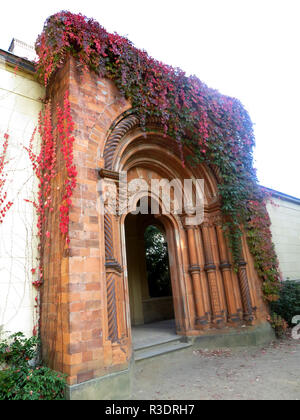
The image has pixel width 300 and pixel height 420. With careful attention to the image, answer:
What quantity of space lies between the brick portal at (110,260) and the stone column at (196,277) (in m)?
0.02

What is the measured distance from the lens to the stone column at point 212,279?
18.5 ft

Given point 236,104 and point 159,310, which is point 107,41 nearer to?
point 236,104

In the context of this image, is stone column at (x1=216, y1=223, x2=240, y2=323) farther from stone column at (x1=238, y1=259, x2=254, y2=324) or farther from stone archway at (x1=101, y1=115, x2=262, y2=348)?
stone column at (x1=238, y1=259, x2=254, y2=324)

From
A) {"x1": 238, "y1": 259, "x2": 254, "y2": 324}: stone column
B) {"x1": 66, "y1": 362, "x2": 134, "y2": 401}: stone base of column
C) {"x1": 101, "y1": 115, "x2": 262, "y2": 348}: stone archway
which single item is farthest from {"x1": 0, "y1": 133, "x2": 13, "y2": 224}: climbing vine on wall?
{"x1": 238, "y1": 259, "x2": 254, "y2": 324}: stone column

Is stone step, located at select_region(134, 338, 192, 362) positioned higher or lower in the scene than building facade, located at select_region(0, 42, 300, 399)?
lower

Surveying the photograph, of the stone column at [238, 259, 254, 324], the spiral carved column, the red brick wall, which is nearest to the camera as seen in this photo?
the red brick wall

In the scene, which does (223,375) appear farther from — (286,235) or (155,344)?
(286,235)

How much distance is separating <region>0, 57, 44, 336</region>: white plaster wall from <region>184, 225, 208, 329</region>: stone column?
321 centimetres

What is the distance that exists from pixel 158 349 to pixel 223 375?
1.26 meters

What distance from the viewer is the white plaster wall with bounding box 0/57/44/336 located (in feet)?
12.2

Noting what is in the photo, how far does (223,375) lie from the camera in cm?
394

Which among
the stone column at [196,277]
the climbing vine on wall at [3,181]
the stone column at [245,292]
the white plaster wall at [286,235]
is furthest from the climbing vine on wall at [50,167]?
the white plaster wall at [286,235]

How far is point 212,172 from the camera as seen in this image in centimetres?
634

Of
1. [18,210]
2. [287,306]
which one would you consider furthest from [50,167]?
[287,306]
